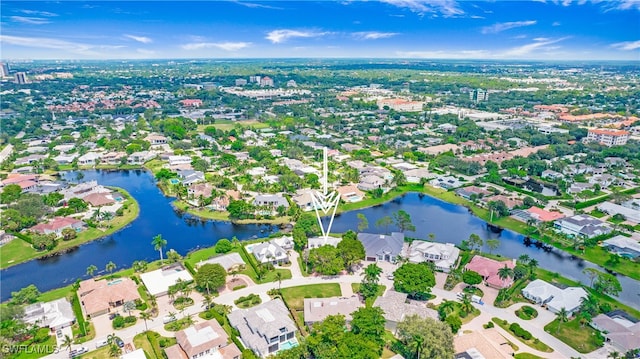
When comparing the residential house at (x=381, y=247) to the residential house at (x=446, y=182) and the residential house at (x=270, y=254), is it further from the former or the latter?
the residential house at (x=446, y=182)

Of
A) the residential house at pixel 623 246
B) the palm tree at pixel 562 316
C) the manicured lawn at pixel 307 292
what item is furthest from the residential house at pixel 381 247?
the residential house at pixel 623 246

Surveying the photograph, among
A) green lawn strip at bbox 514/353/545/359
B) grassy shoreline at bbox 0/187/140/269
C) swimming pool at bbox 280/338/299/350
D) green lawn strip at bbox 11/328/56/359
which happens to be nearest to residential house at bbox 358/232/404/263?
swimming pool at bbox 280/338/299/350

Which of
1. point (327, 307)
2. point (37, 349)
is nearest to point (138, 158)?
point (37, 349)

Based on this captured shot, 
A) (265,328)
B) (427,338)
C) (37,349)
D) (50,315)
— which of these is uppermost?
(427,338)

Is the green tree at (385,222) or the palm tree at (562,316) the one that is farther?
the green tree at (385,222)

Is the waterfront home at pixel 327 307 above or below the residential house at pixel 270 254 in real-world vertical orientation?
below

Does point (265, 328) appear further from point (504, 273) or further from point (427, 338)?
point (504, 273)
